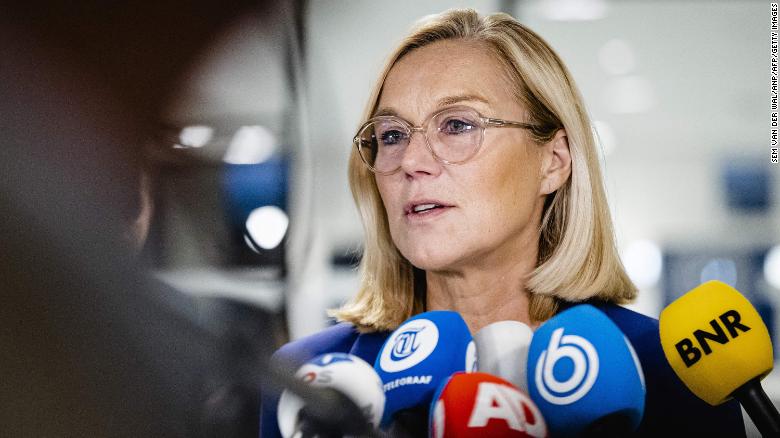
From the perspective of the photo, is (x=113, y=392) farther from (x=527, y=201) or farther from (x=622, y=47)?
(x=622, y=47)

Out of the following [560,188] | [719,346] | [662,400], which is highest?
[560,188]

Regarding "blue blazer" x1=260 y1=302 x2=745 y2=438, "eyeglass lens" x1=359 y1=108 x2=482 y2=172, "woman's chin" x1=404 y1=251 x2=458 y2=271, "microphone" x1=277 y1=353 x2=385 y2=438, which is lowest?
"blue blazer" x1=260 y1=302 x2=745 y2=438

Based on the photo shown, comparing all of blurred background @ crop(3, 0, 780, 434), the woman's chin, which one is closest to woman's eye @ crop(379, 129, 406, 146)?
the woman's chin

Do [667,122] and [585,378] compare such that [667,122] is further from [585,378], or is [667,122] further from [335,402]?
[335,402]

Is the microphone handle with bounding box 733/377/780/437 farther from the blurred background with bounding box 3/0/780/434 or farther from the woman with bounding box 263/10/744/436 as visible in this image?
the blurred background with bounding box 3/0/780/434

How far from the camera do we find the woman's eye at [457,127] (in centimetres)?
81

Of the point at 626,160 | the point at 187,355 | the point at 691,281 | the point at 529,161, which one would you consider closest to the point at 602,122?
the point at 626,160

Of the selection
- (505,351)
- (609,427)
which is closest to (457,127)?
(505,351)

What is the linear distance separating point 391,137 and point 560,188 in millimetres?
223

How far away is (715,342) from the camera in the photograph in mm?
648

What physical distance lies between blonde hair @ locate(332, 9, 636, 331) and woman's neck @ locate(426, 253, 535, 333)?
0.05ft

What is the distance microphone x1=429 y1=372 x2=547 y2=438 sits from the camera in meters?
0.53

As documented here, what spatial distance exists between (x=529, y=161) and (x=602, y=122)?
127 inches

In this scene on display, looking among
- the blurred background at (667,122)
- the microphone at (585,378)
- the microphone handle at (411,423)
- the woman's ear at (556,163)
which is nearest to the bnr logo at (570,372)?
the microphone at (585,378)
